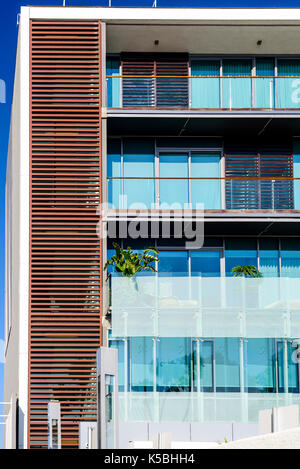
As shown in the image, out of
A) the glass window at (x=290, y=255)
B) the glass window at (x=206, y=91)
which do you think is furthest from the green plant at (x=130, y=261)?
the glass window at (x=206, y=91)

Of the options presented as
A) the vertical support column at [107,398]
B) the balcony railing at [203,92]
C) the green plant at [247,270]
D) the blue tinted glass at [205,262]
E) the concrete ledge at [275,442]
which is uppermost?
the balcony railing at [203,92]

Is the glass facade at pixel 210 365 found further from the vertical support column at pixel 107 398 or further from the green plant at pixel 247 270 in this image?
the vertical support column at pixel 107 398

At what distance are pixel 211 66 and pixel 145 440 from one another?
11.0m

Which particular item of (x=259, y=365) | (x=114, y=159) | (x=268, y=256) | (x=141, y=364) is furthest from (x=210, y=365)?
(x=114, y=159)

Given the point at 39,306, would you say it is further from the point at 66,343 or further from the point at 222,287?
the point at 222,287

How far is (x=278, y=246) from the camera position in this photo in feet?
86.1

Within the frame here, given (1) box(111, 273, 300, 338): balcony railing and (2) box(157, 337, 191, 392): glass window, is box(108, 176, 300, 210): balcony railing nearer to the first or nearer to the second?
(1) box(111, 273, 300, 338): balcony railing

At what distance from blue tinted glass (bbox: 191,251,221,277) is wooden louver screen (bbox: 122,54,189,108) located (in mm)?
3935

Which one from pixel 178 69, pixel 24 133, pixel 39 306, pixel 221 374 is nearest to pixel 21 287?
pixel 39 306

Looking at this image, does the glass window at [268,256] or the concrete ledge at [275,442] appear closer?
the concrete ledge at [275,442]

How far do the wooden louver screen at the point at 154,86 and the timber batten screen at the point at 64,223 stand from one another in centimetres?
107

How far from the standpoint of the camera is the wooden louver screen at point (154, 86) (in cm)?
2581

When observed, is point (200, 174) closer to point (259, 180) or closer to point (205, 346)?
point (259, 180)

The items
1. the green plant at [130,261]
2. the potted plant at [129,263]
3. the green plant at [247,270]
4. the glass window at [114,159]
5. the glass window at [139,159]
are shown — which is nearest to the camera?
the potted plant at [129,263]
